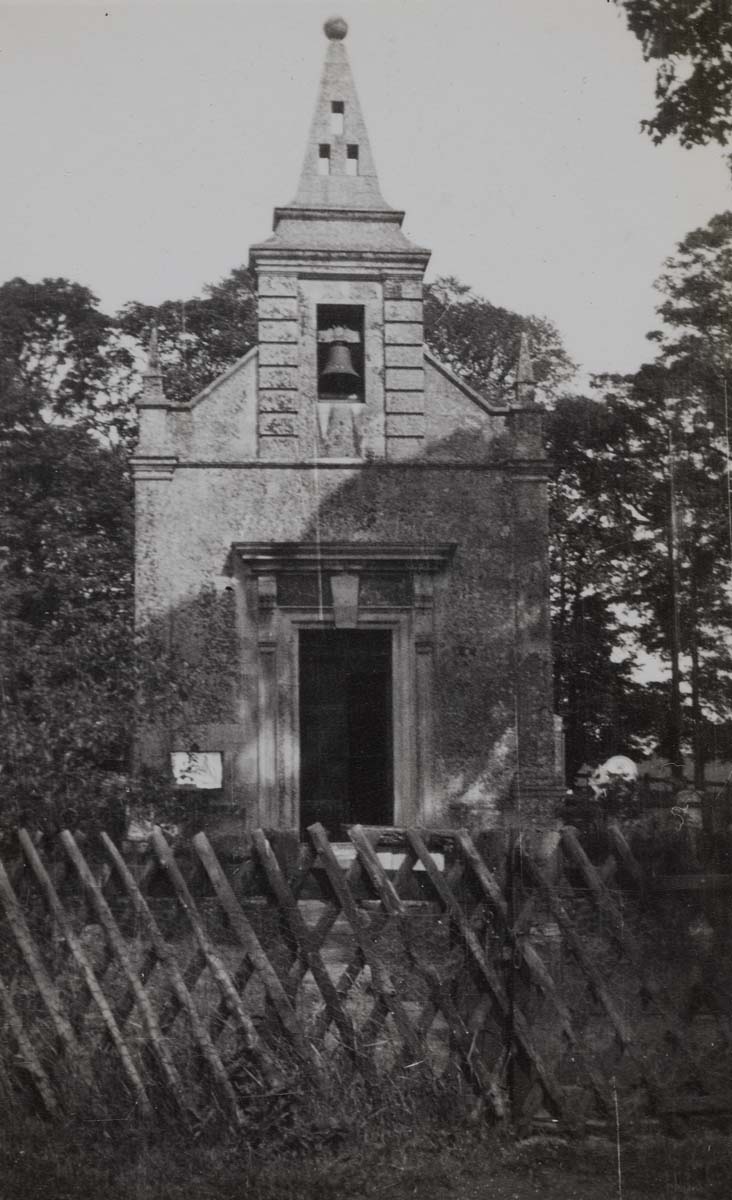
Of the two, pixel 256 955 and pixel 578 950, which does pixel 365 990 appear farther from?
pixel 578 950

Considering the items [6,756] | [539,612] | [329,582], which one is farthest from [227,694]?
[6,756]

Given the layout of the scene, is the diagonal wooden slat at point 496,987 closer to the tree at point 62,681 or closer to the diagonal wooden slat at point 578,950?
the diagonal wooden slat at point 578,950

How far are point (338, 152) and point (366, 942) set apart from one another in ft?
41.0

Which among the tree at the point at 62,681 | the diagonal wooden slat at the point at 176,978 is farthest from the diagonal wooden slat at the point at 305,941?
the tree at the point at 62,681

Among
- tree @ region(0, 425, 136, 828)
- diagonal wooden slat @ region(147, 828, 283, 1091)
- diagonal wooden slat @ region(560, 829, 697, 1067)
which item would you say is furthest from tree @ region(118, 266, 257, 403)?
diagonal wooden slat @ region(560, 829, 697, 1067)

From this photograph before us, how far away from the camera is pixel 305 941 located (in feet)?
19.0

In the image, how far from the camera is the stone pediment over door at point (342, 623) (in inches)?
566

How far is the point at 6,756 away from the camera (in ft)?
29.2

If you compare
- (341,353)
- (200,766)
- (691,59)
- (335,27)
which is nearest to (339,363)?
(341,353)

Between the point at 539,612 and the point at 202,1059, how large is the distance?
1013cm

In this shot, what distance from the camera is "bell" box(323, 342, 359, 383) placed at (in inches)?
591

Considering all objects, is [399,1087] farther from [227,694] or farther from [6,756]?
[227,694]

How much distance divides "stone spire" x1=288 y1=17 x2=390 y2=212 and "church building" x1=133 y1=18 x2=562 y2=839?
0.16ft

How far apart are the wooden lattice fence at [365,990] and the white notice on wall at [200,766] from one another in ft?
25.0
